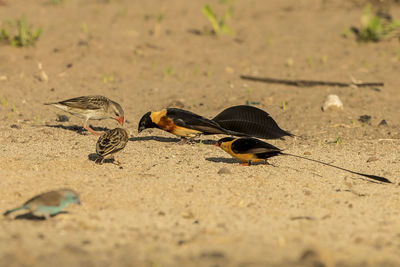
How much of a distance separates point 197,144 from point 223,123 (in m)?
0.45

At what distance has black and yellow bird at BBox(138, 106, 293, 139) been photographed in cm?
668

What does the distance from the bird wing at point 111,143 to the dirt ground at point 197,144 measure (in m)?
0.18

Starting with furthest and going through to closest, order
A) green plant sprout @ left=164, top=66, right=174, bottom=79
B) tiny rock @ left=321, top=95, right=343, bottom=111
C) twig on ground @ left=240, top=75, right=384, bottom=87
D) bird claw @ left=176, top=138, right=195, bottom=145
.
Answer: green plant sprout @ left=164, top=66, right=174, bottom=79, twig on ground @ left=240, top=75, right=384, bottom=87, tiny rock @ left=321, top=95, right=343, bottom=111, bird claw @ left=176, top=138, right=195, bottom=145

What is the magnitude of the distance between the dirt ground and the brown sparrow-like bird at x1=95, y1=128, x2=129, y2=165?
0.40 feet

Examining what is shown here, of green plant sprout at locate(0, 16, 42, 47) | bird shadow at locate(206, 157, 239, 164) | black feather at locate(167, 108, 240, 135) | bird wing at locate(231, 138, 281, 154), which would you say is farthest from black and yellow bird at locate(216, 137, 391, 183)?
green plant sprout at locate(0, 16, 42, 47)

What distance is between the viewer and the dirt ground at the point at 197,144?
3.95m

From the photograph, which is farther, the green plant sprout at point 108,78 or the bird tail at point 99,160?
the green plant sprout at point 108,78

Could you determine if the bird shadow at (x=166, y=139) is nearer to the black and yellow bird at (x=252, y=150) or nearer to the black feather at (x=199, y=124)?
the black feather at (x=199, y=124)

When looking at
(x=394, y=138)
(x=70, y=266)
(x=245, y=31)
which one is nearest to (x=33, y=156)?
(x=70, y=266)

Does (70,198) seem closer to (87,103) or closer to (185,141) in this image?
(185,141)

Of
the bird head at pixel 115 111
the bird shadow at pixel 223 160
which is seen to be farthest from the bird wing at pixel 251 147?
the bird head at pixel 115 111

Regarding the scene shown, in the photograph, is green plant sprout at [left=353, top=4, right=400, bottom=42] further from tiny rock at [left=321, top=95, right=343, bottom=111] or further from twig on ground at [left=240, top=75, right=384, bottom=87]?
tiny rock at [left=321, top=95, right=343, bottom=111]

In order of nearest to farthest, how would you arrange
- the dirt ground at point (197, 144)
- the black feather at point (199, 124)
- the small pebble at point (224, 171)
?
the dirt ground at point (197, 144)
the small pebble at point (224, 171)
the black feather at point (199, 124)

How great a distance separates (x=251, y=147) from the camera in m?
5.86
